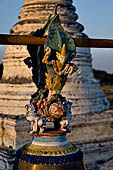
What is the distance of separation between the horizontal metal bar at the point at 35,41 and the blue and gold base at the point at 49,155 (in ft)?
2.86

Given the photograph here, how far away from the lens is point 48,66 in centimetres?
391

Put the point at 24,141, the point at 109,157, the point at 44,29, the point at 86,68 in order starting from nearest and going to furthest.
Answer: the point at 44,29 → the point at 24,141 → the point at 109,157 → the point at 86,68

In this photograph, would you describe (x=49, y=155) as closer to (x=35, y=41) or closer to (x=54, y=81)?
(x=54, y=81)

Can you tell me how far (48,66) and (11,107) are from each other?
6.80 meters

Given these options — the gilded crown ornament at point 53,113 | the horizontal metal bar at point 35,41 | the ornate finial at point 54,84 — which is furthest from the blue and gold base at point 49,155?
the horizontal metal bar at point 35,41

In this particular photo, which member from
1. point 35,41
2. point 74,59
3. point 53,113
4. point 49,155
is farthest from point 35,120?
point 74,59

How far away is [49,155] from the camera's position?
3.76m

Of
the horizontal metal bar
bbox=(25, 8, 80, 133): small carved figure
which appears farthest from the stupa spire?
bbox=(25, 8, 80, 133): small carved figure

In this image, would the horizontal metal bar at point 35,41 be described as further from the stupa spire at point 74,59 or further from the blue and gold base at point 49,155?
the stupa spire at point 74,59

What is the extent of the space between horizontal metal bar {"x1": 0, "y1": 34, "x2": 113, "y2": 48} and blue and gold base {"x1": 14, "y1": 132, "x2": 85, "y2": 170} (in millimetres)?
872

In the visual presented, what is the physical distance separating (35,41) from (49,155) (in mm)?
1066

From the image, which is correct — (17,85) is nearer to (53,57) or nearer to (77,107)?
(77,107)

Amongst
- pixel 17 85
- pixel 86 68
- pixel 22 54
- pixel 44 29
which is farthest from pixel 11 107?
pixel 44 29

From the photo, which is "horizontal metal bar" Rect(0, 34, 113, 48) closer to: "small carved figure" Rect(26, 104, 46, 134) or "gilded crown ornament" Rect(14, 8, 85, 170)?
"gilded crown ornament" Rect(14, 8, 85, 170)
